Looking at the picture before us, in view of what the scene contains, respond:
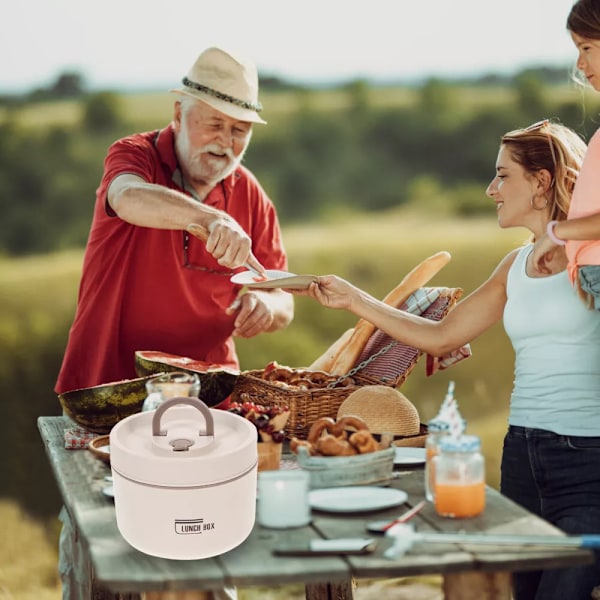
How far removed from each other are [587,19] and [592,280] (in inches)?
26.7

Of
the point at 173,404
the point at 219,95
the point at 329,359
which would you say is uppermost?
the point at 219,95

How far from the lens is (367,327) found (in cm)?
311

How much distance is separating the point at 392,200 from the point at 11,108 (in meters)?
2.67

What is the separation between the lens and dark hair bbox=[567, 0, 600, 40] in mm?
2605

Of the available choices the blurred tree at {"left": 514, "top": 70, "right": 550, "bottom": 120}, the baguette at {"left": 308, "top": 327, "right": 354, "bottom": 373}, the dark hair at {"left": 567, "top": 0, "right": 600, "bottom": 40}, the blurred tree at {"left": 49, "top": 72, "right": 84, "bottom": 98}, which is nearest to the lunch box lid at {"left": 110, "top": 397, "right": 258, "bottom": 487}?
the baguette at {"left": 308, "top": 327, "right": 354, "bottom": 373}

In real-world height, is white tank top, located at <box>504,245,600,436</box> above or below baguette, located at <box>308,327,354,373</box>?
above

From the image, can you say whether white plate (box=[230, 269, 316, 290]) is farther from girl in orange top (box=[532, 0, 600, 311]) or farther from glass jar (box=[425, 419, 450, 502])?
glass jar (box=[425, 419, 450, 502])

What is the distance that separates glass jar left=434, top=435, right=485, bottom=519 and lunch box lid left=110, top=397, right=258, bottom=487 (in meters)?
0.39

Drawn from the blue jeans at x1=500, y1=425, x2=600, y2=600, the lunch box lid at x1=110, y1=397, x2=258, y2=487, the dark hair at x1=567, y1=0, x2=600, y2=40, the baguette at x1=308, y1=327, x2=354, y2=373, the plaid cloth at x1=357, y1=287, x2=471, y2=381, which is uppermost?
the dark hair at x1=567, y1=0, x2=600, y2=40

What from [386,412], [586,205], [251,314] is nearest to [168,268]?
[251,314]

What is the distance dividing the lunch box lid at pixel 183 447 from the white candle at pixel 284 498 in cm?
7

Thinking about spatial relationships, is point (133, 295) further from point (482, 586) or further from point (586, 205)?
point (482, 586)

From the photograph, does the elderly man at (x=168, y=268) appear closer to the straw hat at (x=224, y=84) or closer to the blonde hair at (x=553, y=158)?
the straw hat at (x=224, y=84)

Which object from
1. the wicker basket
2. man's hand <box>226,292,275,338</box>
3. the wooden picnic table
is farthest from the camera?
man's hand <box>226,292,275,338</box>
